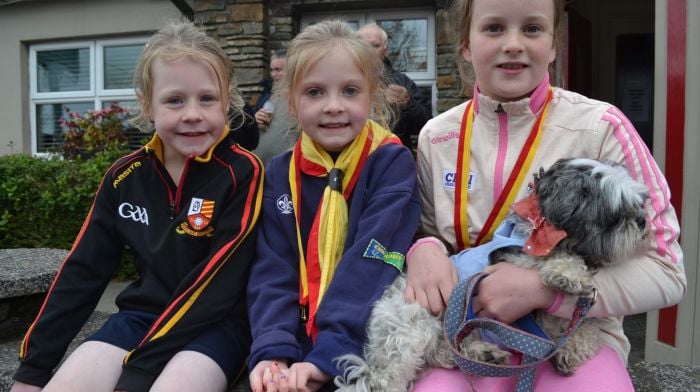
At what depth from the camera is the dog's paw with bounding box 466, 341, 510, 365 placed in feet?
5.91

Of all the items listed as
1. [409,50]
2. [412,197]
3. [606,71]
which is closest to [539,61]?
[412,197]

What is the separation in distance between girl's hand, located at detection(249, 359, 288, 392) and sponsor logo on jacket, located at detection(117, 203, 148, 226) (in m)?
0.84

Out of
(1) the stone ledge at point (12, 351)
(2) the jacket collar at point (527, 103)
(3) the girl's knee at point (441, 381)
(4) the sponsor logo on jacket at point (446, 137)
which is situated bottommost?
(1) the stone ledge at point (12, 351)

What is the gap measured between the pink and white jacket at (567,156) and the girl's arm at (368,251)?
135 millimetres

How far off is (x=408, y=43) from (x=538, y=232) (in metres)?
6.79

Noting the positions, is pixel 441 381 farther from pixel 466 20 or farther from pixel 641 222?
pixel 466 20

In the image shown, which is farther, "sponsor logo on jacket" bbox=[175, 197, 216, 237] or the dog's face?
"sponsor logo on jacket" bbox=[175, 197, 216, 237]

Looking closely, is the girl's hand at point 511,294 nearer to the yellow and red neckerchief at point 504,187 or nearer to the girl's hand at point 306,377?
the yellow and red neckerchief at point 504,187

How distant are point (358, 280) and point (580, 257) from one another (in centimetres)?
73

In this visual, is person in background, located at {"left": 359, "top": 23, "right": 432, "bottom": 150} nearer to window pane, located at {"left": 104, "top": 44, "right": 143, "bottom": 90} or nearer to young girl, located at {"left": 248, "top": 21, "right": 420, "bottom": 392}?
young girl, located at {"left": 248, "top": 21, "right": 420, "bottom": 392}

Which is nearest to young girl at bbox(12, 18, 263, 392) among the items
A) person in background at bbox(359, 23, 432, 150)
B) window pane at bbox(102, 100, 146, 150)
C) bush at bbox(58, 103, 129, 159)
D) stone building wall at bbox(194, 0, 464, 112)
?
person in background at bbox(359, 23, 432, 150)

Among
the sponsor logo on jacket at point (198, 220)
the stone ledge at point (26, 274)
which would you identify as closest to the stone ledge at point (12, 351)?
the stone ledge at point (26, 274)

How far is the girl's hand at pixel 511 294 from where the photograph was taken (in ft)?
5.90

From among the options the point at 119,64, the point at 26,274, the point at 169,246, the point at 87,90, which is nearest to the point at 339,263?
the point at 169,246
